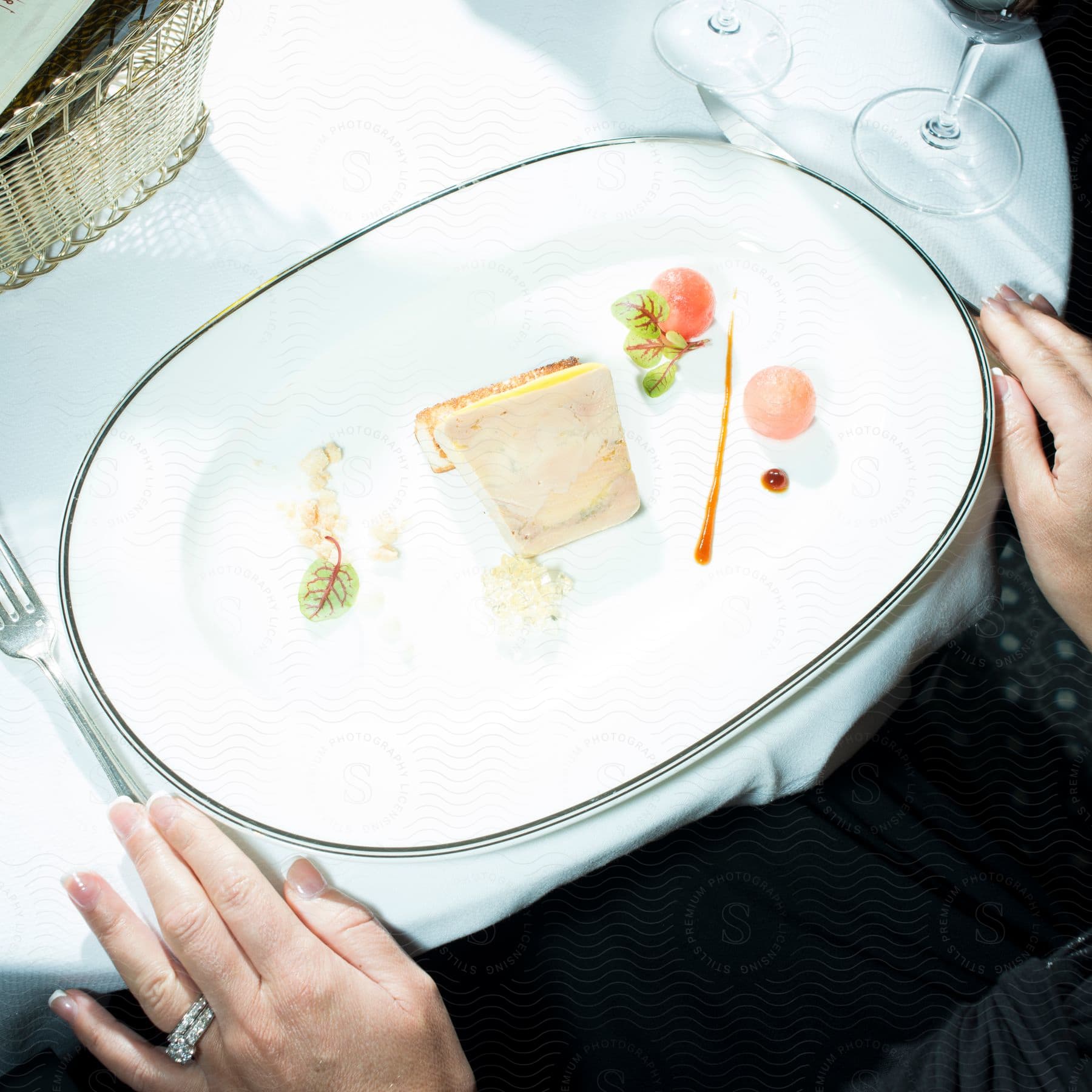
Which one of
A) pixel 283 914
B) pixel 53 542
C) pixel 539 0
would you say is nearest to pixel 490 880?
pixel 283 914

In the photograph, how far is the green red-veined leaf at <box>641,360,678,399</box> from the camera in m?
0.86

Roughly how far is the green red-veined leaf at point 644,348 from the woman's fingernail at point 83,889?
66 cm

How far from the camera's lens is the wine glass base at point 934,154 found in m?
0.90

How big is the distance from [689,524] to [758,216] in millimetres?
332

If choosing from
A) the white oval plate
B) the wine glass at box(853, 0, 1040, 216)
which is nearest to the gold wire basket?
the white oval plate

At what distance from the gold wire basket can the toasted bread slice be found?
33 cm

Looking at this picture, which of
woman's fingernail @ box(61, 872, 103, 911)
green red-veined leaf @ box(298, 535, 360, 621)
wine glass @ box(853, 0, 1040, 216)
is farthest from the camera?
wine glass @ box(853, 0, 1040, 216)

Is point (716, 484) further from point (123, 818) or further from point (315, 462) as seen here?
point (123, 818)

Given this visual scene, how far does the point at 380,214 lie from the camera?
2.91 feet

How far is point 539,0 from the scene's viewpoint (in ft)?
3.17

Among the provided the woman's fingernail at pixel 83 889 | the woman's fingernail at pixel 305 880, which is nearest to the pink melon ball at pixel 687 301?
the woman's fingernail at pixel 305 880

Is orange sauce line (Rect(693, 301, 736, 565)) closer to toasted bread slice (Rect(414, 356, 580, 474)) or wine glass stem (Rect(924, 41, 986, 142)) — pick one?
toasted bread slice (Rect(414, 356, 580, 474))

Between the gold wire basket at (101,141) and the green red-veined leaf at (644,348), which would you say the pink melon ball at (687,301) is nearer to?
the green red-veined leaf at (644,348)

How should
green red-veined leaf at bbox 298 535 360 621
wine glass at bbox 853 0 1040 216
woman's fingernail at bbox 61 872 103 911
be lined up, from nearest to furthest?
woman's fingernail at bbox 61 872 103 911 → green red-veined leaf at bbox 298 535 360 621 → wine glass at bbox 853 0 1040 216
